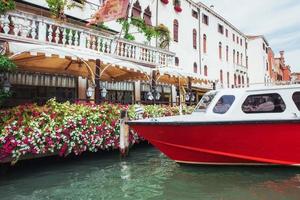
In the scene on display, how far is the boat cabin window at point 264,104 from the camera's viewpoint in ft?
28.4

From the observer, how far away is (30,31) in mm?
11219

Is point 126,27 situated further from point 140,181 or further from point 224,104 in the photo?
point 140,181

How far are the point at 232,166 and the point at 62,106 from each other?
195 inches

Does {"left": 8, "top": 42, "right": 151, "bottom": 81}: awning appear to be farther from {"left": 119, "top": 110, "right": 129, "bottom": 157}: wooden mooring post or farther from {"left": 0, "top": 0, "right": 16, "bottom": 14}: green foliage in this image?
{"left": 119, "top": 110, "right": 129, "bottom": 157}: wooden mooring post

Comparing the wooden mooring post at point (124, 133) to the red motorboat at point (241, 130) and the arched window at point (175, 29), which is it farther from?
the arched window at point (175, 29)

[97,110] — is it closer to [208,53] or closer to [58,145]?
[58,145]

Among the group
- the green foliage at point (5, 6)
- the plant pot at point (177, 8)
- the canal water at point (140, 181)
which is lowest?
the canal water at point (140, 181)

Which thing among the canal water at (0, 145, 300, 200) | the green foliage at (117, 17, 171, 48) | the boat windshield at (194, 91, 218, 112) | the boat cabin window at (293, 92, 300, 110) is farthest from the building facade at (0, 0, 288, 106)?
the canal water at (0, 145, 300, 200)

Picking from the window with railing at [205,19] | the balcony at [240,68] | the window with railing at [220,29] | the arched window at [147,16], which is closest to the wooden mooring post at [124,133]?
the arched window at [147,16]

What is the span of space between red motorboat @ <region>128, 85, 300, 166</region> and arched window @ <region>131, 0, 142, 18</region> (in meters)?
10.9

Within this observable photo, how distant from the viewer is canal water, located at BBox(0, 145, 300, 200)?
276 inches

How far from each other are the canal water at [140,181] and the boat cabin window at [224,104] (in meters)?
1.60

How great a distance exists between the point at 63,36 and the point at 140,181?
21.6 ft

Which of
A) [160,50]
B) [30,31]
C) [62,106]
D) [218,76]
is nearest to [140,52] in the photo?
[160,50]
